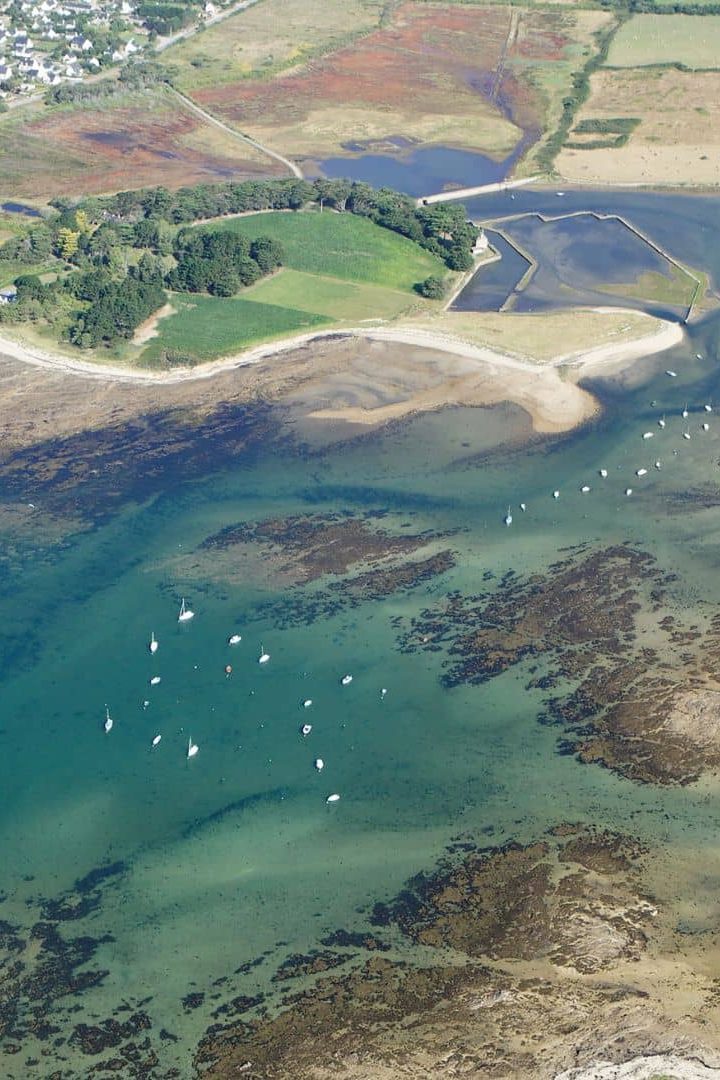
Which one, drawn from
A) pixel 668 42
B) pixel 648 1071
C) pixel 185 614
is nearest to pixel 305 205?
pixel 185 614

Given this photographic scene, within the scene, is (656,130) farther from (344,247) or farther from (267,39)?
(267,39)

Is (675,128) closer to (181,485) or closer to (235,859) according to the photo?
(181,485)

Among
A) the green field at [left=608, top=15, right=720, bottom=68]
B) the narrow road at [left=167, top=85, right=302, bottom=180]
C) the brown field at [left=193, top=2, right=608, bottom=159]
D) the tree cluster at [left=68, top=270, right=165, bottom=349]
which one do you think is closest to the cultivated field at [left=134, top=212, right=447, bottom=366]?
the tree cluster at [left=68, top=270, right=165, bottom=349]

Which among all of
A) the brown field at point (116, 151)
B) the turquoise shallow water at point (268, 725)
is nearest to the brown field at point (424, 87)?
the brown field at point (116, 151)

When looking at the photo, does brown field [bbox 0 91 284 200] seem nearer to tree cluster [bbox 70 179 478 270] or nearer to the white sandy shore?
tree cluster [bbox 70 179 478 270]

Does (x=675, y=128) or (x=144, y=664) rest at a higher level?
(x=675, y=128)

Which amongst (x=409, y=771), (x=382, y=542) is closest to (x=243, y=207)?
(x=382, y=542)
